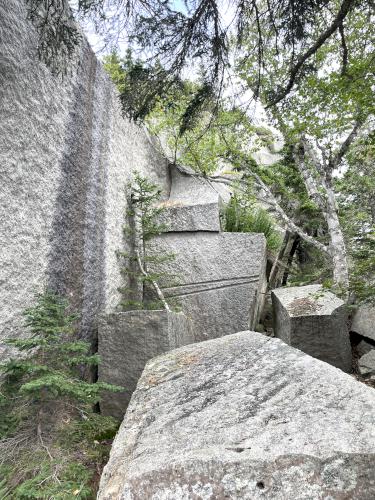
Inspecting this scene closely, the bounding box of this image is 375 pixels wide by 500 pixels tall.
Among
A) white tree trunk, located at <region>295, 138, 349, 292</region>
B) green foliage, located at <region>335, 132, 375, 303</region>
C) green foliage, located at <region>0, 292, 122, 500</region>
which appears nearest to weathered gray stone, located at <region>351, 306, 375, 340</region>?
white tree trunk, located at <region>295, 138, 349, 292</region>

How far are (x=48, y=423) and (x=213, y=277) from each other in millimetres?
3170

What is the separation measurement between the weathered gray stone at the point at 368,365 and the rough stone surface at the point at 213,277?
4.69ft

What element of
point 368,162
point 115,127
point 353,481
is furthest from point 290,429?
point 368,162

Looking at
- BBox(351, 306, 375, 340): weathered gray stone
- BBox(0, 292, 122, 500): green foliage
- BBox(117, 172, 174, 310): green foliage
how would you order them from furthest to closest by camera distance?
BBox(117, 172, 174, 310): green foliage < BBox(351, 306, 375, 340): weathered gray stone < BBox(0, 292, 122, 500): green foliage

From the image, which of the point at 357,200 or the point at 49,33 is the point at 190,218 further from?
the point at 357,200

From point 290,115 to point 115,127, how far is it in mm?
3199

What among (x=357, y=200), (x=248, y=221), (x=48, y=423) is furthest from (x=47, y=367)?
(x=357, y=200)

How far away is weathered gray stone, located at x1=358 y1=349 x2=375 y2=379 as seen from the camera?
3.84m

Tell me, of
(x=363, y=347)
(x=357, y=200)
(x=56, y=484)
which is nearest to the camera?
(x=56, y=484)

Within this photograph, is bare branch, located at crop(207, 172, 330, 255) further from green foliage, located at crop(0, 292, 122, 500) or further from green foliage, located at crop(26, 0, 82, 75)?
green foliage, located at crop(0, 292, 122, 500)

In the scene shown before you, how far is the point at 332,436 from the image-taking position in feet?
3.94

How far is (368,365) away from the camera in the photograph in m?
3.93

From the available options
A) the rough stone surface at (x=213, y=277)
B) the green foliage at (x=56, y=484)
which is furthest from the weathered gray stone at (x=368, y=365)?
the green foliage at (x=56, y=484)

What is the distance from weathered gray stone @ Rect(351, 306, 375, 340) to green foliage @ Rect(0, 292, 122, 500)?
3.52 metres
